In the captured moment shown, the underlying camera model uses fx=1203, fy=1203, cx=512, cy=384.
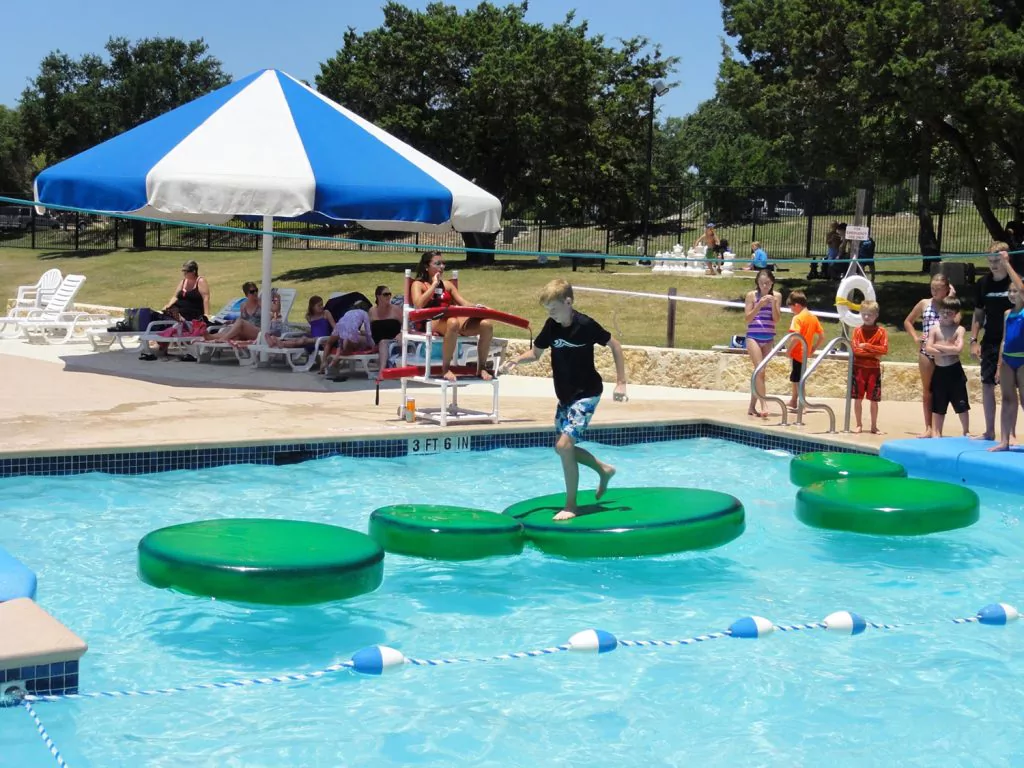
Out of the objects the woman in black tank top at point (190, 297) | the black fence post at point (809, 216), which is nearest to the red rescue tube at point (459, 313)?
the woman in black tank top at point (190, 297)

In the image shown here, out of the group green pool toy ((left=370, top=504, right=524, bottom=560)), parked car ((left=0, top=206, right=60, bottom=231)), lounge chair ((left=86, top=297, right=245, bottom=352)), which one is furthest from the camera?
parked car ((left=0, top=206, right=60, bottom=231))

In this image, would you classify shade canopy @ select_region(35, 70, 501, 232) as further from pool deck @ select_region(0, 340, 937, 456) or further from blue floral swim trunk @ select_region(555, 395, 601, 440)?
blue floral swim trunk @ select_region(555, 395, 601, 440)

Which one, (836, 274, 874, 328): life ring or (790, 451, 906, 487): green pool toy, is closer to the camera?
(790, 451, 906, 487): green pool toy

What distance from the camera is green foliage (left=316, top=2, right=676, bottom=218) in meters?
33.0

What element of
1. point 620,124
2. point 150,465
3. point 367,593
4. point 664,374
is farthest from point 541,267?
point 367,593

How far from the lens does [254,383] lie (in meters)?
13.5

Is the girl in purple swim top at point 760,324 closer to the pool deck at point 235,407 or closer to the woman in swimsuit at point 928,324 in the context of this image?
the pool deck at point 235,407

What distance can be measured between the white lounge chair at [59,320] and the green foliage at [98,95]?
3069cm

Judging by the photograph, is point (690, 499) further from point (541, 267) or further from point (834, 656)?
point (541, 267)

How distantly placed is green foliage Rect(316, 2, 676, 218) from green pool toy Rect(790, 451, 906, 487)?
2367 cm

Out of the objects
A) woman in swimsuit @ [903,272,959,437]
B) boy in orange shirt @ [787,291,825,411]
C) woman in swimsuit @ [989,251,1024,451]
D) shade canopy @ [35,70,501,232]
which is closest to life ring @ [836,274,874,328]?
boy in orange shirt @ [787,291,825,411]

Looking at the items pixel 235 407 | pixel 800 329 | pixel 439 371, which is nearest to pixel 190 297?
pixel 235 407

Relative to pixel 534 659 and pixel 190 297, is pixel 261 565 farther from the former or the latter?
pixel 190 297

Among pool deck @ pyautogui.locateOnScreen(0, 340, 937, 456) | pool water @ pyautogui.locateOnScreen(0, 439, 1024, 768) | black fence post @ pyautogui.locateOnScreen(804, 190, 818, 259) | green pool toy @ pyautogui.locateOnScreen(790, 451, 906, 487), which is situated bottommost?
pool water @ pyautogui.locateOnScreen(0, 439, 1024, 768)
